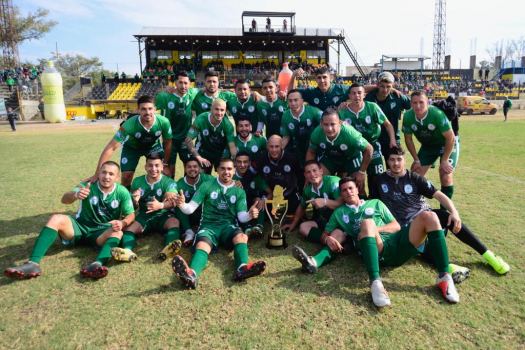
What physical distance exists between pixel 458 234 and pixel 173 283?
3077mm

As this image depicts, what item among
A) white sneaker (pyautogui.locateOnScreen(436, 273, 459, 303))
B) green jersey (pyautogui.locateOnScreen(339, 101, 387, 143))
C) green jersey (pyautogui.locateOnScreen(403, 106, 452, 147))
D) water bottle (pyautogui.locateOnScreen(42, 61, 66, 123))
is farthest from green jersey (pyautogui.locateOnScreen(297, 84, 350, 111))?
water bottle (pyautogui.locateOnScreen(42, 61, 66, 123))

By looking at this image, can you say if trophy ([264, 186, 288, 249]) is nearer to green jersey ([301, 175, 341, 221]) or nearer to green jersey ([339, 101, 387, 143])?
green jersey ([301, 175, 341, 221])

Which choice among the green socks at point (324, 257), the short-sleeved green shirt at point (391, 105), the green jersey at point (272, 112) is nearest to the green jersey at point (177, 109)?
the green jersey at point (272, 112)

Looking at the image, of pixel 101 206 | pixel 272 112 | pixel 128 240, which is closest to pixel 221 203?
pixel 128 240

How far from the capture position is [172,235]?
431 cm

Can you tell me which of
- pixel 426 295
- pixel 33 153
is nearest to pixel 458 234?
pixel 426 295

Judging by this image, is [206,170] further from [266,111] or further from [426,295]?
[426,295]

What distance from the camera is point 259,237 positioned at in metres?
4.59

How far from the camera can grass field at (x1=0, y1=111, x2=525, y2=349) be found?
103 inches

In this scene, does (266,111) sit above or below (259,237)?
above

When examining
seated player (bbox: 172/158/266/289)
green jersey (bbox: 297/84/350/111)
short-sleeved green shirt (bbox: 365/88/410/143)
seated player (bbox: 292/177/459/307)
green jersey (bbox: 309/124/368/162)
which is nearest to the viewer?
seated player (bbox: 292/177/459/307)

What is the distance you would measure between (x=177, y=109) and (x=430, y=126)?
4.13 meters

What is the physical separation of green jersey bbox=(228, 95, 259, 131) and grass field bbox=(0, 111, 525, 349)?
2.51m

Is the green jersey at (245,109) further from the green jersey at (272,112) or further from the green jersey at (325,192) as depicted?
the green jersey at (325,192)
